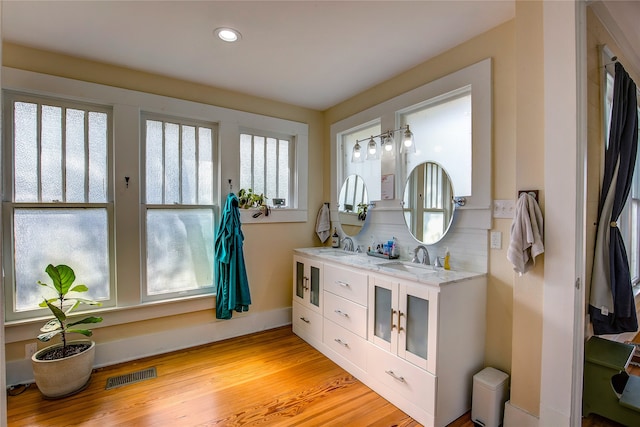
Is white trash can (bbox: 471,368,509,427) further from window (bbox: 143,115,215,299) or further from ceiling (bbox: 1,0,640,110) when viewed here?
window (bbox: 143,115,215,299)

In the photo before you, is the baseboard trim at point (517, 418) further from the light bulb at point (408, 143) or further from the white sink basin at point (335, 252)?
the light bulb at point (408, 143)

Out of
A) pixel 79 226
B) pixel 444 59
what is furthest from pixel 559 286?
pixel 79 226

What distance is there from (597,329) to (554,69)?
1.75 m

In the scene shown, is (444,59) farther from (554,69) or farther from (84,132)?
(84,132)

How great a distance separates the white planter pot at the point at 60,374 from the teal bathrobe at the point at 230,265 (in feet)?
3.71

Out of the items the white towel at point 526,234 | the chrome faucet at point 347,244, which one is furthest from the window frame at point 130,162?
the white towel at point 526,234

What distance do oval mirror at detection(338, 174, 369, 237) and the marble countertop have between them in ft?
0.97

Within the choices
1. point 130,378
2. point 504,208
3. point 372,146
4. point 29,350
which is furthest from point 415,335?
point 29,350

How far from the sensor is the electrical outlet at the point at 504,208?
217 cm

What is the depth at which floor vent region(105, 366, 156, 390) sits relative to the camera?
254 centimetres

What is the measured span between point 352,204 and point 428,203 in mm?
1030

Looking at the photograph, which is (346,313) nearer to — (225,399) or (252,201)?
(225,399)

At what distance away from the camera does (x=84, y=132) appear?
2.79 meters

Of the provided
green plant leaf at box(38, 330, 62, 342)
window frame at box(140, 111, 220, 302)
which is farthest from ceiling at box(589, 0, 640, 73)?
green plant leaf at box(38, 330, 62, 342)
